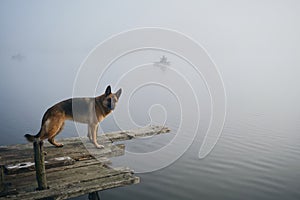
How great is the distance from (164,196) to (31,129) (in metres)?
14.7

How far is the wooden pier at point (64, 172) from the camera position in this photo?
5.81 meters

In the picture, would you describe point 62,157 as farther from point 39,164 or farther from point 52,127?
point 39,164

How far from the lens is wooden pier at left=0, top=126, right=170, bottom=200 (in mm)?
5812

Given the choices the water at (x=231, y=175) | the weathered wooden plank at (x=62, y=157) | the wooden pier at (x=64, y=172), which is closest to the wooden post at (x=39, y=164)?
the wooden pier at (x=64, y=172)

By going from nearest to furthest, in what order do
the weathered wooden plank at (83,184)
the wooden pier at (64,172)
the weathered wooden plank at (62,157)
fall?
the weathered wooden plank at (83,184)
the wooden pier at (64,172)
the weathered wooden plank at (62,157)

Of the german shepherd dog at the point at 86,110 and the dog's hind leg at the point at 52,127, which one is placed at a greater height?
the german shepherd dog at the point at 86,110

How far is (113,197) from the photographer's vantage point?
1047 centimetres

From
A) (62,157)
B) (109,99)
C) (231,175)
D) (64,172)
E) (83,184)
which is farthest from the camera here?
(231,175)

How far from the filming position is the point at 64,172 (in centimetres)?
687

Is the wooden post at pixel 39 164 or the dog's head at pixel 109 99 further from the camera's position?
the dog's head at pixel 109 99

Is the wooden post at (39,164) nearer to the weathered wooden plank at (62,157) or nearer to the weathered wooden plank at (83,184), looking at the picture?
the weathered wooden plank at (83,184)

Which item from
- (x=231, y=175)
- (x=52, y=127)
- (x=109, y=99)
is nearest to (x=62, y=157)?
(x=52, y=127)

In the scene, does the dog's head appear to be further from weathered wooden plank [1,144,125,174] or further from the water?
the water

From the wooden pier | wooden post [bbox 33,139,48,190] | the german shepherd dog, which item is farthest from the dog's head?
wooden post [bbox 33,139,48,190]
